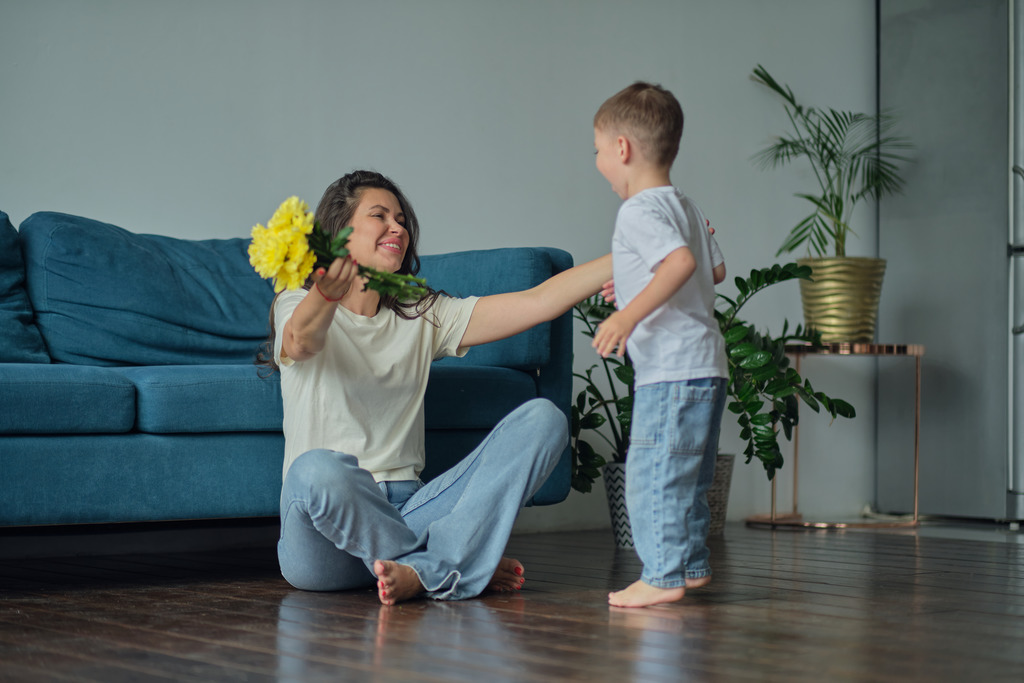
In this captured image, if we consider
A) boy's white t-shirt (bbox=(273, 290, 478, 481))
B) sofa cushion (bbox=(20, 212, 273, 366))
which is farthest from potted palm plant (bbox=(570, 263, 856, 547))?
boy's white t-shirt (bbox=(273, 290, 478, 481))

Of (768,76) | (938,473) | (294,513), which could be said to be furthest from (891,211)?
(294,513)

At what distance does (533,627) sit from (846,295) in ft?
8.04

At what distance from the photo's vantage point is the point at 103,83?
3004mm

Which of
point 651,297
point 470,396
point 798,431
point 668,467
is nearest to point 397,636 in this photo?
point 668,467

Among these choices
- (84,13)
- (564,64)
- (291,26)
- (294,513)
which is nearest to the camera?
(294,513)

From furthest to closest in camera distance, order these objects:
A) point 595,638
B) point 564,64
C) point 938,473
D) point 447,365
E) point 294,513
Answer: point 938,473, point 564,64, point 447,365, point 294,513, point 595,638

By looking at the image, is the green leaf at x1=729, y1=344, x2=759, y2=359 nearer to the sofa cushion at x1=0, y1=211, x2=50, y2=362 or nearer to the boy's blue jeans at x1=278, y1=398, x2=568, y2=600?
the boy's blue jeans at x1=278, y1=398, x2=568, y2=600

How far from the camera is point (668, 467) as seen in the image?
1.86 metres

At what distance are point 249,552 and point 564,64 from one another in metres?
1.94

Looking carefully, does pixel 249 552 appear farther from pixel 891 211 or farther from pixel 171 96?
pixel 891 211

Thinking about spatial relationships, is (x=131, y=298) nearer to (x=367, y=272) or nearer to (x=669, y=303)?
(x=367, y=272)

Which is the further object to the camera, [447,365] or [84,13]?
[84,13]

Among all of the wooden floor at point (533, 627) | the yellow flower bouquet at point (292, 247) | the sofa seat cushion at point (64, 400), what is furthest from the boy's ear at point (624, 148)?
the sofa seat cushion at point (64, 400)

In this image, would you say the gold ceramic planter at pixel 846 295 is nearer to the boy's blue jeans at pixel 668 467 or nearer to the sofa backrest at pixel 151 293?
the sofa backrest at pixel 151 293
